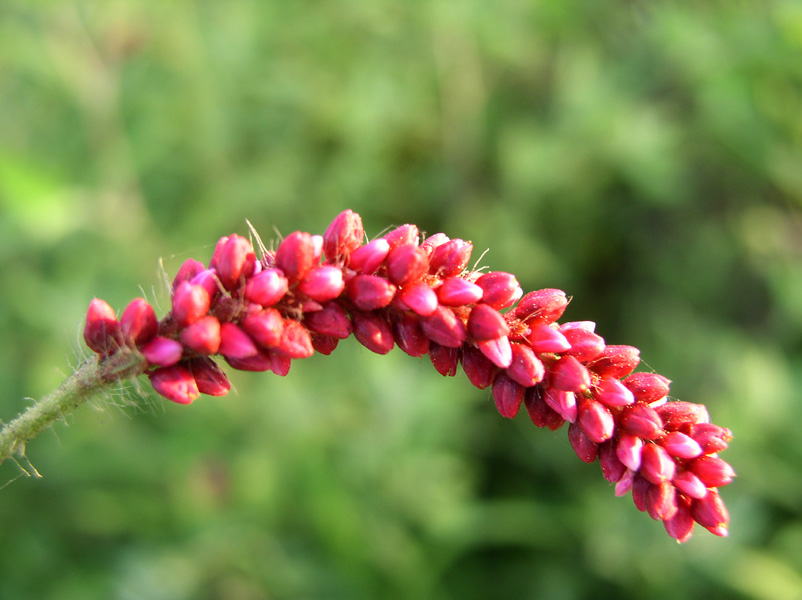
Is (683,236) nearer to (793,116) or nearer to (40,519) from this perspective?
(793,116)

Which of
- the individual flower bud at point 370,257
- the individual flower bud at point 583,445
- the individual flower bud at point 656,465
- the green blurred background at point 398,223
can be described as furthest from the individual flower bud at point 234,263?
the green blurred background at point 398,223

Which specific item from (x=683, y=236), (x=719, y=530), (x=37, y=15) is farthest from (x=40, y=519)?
(x=683, y=236)

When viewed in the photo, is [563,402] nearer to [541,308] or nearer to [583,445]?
[583,445]

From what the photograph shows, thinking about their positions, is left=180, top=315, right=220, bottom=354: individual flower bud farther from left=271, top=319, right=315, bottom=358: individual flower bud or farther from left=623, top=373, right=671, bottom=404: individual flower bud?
left=623, top=373, right=671, bottom=404: individual flower bud

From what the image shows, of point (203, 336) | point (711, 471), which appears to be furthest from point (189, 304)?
point (711, 471)

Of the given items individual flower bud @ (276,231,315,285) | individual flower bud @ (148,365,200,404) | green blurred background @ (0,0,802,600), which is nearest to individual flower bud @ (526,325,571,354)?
individual flower bud @ (276,231,315,285)

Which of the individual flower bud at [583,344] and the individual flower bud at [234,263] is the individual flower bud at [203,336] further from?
the individual flower bud at [583,344]
